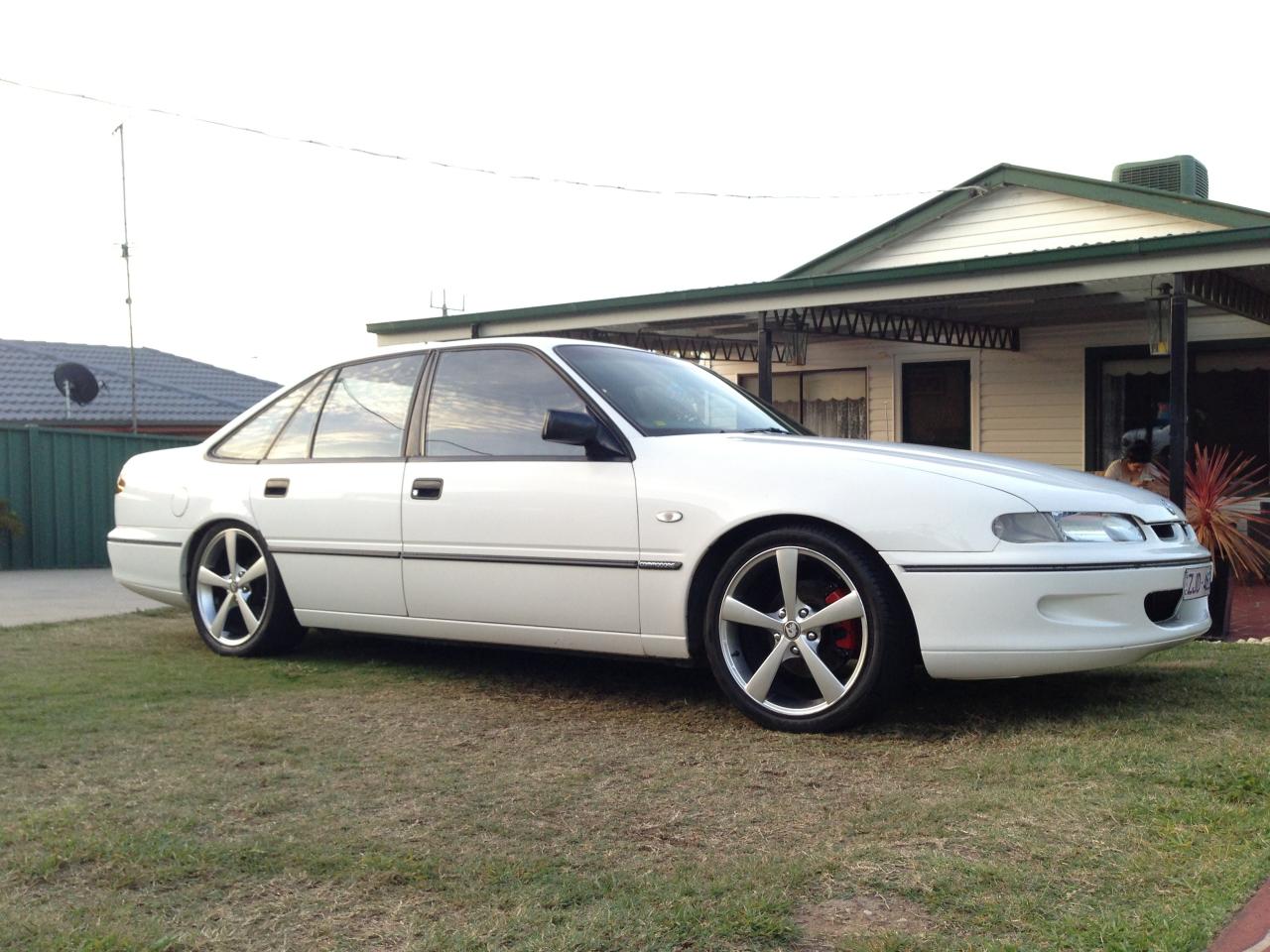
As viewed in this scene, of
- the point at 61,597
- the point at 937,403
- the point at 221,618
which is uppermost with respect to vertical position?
the point at 937,403

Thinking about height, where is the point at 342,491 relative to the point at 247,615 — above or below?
above

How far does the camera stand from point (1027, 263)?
1040cm

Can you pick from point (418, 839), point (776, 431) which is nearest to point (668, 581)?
point (776, 431)

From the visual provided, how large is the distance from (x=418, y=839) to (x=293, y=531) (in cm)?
289

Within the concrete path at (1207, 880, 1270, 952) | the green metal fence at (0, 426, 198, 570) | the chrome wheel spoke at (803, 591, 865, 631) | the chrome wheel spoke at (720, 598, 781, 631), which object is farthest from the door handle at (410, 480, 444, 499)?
the green metal fence at (0, 426, 198, 570)

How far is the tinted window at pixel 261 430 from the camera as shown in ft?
20.8

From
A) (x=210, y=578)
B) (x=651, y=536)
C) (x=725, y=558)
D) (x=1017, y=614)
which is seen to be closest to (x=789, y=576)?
(x=725, y=558)

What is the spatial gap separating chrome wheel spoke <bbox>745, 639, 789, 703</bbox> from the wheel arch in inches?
12.2

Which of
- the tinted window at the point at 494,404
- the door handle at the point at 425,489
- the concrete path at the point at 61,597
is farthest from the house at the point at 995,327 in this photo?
the door handle at the point at 425,489

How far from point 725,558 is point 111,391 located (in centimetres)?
2584

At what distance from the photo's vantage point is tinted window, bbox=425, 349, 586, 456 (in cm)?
533

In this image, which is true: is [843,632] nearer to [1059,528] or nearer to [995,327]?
[1059,528]

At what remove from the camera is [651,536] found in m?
4.83

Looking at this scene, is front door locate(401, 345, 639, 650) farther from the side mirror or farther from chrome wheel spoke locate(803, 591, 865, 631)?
chrome wheel spoke locate(803, 591, 865, 631)
